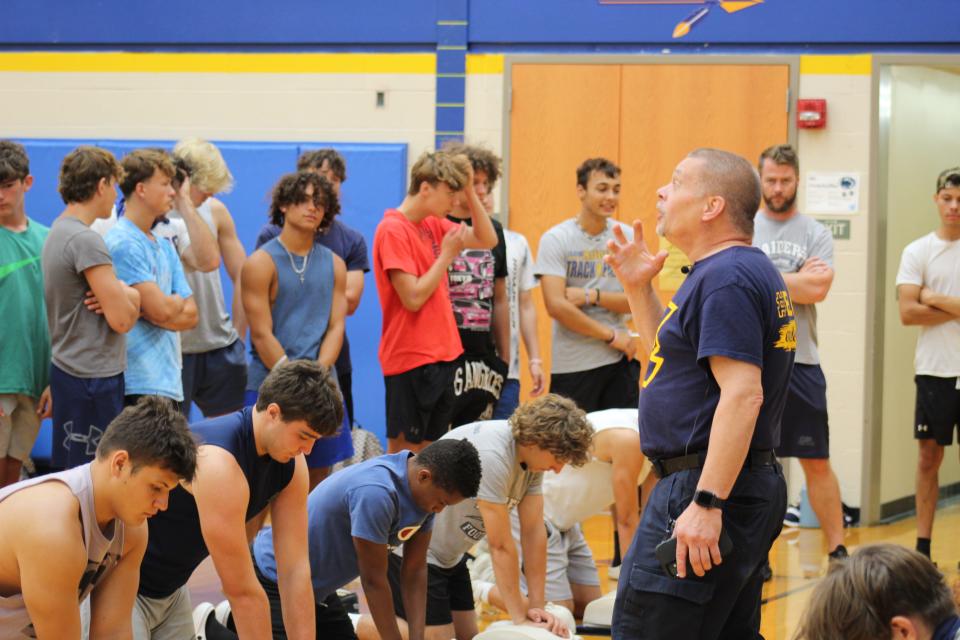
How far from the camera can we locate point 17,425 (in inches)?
184

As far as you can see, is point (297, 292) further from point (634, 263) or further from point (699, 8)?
point (699, 8)

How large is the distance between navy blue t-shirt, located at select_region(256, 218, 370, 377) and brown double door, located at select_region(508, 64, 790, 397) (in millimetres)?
1592

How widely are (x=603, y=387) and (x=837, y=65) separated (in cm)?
251

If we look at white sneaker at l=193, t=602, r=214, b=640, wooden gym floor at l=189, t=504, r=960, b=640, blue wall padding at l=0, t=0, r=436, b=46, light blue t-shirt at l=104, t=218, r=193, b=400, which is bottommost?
wooden gym floor at l=189, t=504, r=960, b=640

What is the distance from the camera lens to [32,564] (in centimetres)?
256

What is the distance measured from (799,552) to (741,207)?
3.57 meters

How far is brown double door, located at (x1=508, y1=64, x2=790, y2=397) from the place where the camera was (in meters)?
6.85

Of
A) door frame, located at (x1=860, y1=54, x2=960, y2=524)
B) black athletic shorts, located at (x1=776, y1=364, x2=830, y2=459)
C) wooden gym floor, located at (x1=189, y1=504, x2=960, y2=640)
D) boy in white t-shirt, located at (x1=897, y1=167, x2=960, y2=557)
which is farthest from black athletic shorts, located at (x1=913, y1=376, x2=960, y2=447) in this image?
door frame, located at (x1=860, y1=54, x2=960, y2=524)

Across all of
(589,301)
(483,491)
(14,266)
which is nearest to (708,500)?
(483,491)

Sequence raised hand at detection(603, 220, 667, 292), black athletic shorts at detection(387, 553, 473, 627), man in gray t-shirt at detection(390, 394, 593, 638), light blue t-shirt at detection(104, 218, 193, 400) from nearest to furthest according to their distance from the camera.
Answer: raised hand at detection(603, 220, 667, 292) → man in gray t-shirt at detection(390, 394, 593, 638) → black athletic shorts at detection(387, 553, 473, 627) → light blue t-shirt at detection(104, 218, 193, 400)

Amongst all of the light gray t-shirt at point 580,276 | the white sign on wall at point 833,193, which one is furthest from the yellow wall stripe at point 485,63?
the white sign on wall at point 833,193

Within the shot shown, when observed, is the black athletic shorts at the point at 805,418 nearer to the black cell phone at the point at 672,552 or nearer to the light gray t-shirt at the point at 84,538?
the black cell phone at the point at 672,552

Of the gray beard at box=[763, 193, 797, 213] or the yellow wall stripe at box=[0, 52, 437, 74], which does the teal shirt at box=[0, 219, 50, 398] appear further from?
the gray beard at box=[763, 193, 797, 213]

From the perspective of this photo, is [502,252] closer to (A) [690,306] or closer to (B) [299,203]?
(B) [299,203]
